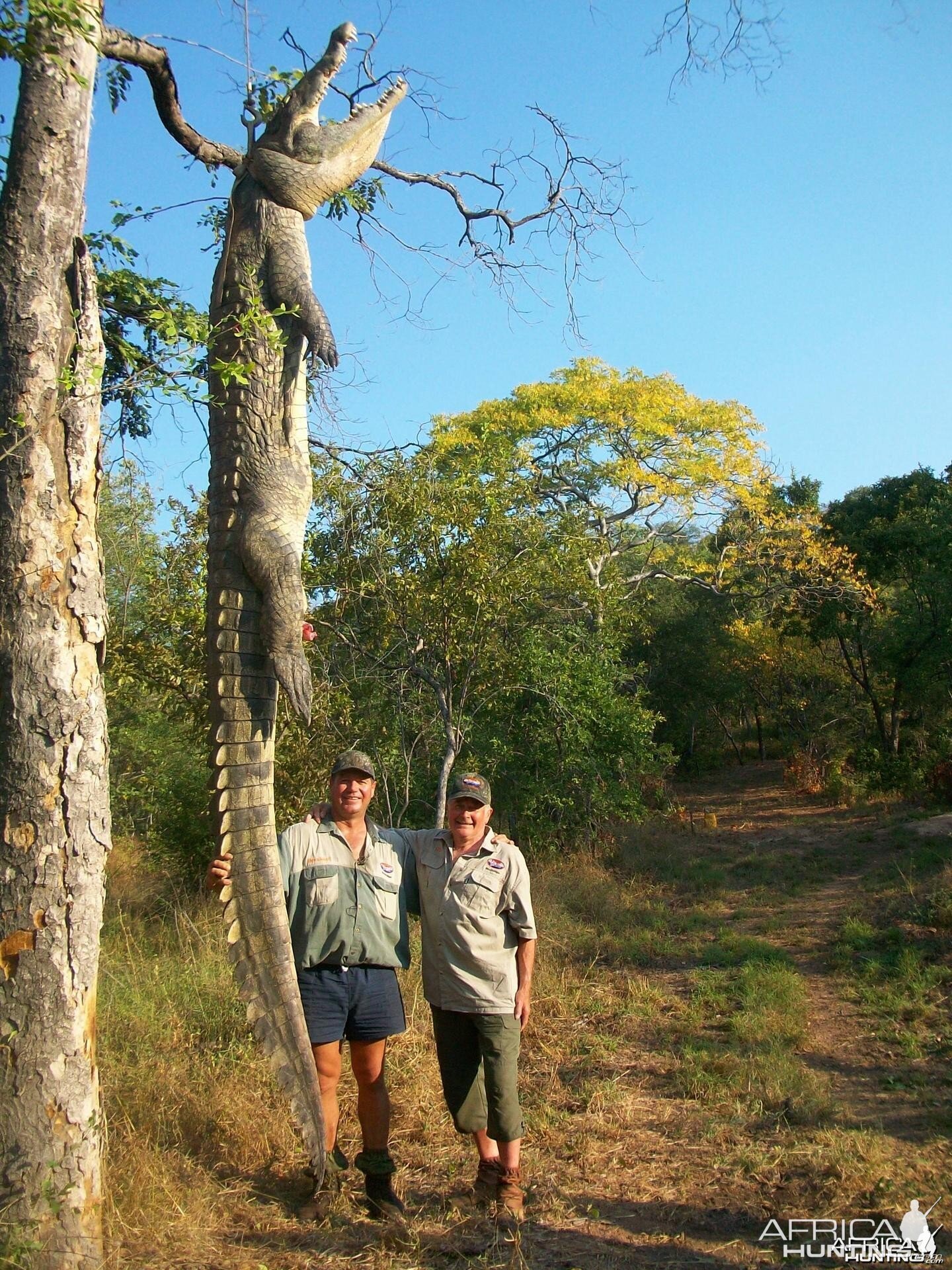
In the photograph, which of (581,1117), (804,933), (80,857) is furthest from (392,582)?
(804,933)

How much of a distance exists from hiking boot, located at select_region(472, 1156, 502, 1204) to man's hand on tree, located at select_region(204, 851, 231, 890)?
164 cm

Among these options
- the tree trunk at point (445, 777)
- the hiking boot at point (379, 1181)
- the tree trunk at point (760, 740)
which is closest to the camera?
the hiking boot at point (379, 1181)

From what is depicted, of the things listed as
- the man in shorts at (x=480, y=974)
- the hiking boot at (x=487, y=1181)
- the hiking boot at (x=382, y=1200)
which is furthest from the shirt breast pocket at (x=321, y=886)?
the hiking boot at (x=487, y=1181)

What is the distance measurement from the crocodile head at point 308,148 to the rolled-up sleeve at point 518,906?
2.83 metres

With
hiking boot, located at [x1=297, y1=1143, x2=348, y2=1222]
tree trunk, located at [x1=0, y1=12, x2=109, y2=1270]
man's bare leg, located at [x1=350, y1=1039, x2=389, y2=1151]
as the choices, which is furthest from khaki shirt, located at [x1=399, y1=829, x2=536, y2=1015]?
tree trunk, located at [x1=0, y1=12, x2=109, y2=1270]

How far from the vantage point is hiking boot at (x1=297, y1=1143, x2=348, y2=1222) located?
152 inches

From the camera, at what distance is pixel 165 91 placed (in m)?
4.21

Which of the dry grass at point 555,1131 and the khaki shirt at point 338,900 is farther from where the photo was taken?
the khaki shirt at point 338,900

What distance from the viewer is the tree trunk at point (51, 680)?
10.2ft

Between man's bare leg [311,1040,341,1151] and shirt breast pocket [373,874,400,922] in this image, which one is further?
shirt breast pocket [373,874,400,922]

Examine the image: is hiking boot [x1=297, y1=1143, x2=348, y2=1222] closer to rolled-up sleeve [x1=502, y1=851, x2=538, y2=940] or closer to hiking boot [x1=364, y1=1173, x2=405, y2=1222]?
hiking boot [x1=364, y1=1173, x2=405, y2=1222]

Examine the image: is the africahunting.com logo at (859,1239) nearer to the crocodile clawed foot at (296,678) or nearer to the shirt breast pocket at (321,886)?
the shirt breast pocket at (321,886)

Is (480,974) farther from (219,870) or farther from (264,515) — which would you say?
(264,515)

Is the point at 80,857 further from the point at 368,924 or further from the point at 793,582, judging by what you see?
the point at 793,582
